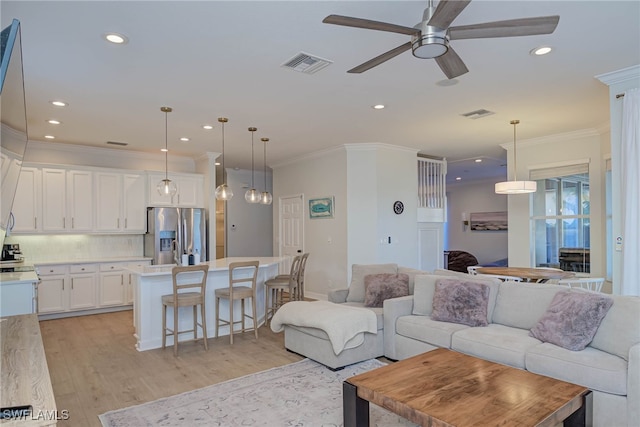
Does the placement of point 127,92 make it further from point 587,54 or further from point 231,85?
point 587,54

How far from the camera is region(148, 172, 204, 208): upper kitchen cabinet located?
709 cm

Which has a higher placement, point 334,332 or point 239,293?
point 239,293

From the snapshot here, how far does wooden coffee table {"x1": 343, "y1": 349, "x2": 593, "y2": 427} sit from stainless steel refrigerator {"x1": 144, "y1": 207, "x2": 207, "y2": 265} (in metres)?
5.04

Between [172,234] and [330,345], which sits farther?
[172,234]

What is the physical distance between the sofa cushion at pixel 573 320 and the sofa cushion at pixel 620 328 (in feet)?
0.15

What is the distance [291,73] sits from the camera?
3.63m

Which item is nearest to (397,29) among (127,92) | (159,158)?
(127,92)

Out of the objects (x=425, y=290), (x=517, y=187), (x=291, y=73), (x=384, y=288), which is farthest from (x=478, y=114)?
(x=291, y=73)

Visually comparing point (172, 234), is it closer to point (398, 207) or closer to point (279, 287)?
point (279, 287)

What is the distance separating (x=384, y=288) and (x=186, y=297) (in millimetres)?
2266

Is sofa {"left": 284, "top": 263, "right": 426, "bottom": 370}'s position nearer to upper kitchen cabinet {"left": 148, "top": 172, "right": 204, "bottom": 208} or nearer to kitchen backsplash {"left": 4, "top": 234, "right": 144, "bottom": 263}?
upper kitchen cabinet {"left": 148, "top": 172, "right": 204, "bottom": 208}

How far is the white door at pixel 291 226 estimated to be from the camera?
7969mm

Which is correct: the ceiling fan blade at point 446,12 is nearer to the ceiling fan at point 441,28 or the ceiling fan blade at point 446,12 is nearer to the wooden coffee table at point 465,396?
the ceiling fan at point 441,28

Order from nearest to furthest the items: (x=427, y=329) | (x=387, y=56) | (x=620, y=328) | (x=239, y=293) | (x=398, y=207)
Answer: (x=387, y=56) → (x=620, y=328) → (x=427, y=329) → (x=239, y=293) → (x=398, y=207)
